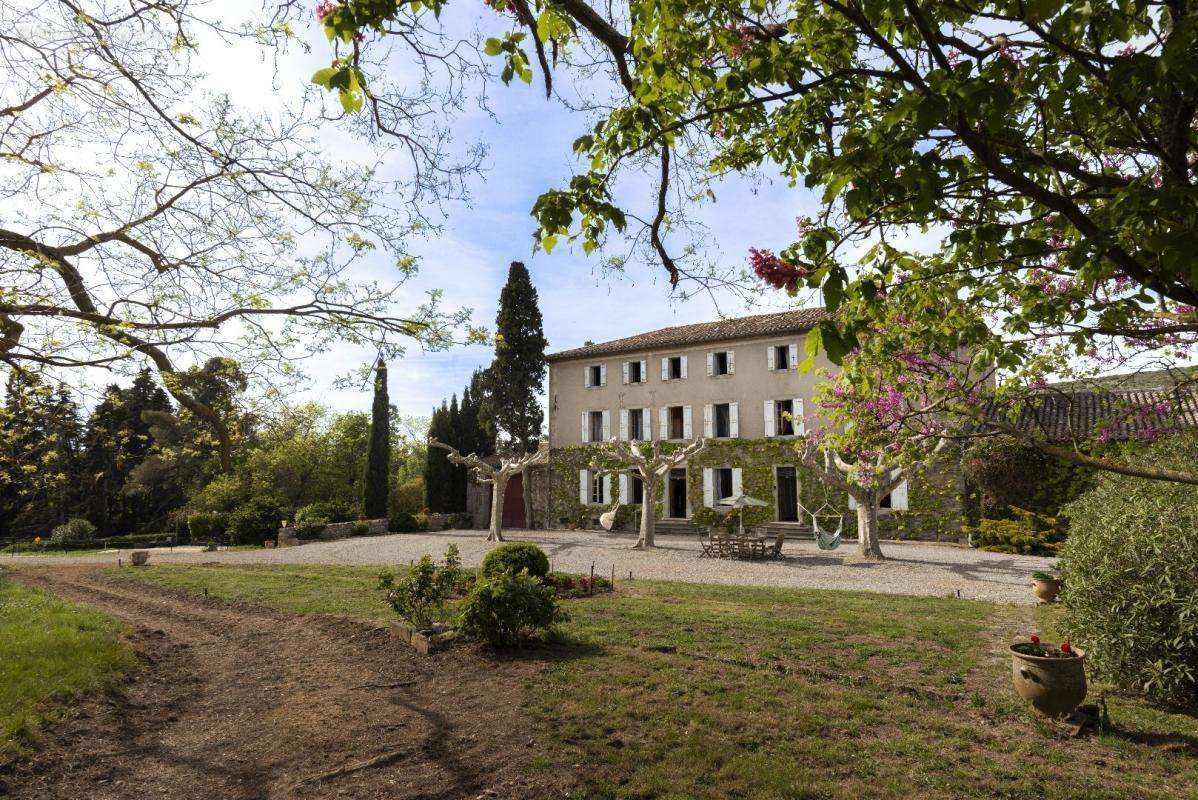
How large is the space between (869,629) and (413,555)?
14.8 m

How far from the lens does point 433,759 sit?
4777 millimetres

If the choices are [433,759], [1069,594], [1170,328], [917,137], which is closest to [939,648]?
[1069,594]

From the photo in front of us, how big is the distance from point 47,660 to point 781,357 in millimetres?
23802

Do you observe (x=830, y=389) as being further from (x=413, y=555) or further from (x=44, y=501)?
(x=44, y=501)

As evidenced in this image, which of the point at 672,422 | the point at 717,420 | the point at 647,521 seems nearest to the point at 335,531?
the point at 647,521

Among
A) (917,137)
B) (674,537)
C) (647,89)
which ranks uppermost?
(647,89)

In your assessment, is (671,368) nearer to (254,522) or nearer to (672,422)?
(672,422)

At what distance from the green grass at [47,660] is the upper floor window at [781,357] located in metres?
22.4

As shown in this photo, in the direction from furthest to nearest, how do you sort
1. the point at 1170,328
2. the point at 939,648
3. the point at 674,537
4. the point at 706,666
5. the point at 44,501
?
the point at 44,501 < the point at 674,537 < the point at 939,648 < the point at 706,666 < the point at 1170,328

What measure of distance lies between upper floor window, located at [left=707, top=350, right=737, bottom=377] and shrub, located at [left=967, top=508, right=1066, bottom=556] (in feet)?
36.8

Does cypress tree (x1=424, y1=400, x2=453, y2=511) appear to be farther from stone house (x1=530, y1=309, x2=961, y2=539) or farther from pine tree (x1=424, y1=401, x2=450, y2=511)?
stone house (x1=530, y1=309, x2=961, y2=539)

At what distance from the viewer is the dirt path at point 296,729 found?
4.50m

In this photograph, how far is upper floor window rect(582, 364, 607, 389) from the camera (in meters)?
30.7

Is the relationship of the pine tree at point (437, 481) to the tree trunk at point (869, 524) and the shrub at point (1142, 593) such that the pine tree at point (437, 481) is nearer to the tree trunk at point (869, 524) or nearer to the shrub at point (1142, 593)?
the tree trunk at point (869, 524)
